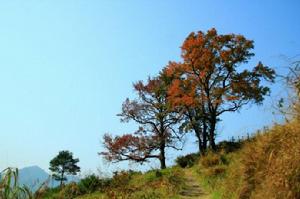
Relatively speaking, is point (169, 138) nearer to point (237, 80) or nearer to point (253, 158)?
point (237, 80)

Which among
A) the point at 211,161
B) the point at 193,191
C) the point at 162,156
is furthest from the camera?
the point at 162,156

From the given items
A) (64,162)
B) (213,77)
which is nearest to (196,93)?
(213,77)

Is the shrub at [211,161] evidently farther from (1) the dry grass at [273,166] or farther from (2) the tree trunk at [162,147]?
(2) the tree trunk at [162,147]

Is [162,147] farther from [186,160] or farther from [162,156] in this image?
[186,160]

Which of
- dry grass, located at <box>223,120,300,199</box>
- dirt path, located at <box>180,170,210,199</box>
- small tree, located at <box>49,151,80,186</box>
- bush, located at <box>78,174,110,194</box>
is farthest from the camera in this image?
small tree, located at <box>49,151,80,186</box>

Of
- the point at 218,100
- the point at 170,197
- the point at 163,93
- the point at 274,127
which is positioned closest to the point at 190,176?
the point at 170,197

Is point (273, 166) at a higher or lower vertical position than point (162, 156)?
lower

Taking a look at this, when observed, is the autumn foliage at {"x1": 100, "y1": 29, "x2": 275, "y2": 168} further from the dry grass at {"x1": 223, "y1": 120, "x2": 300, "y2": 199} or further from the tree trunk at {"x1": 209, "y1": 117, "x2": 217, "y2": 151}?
the dry grass at {"x1": 223, "y1": 120, "x2": 300, "y2": 199}

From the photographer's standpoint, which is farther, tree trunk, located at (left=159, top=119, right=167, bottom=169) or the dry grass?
tree trunk, located at (left=159, top=119, right=167, bottom=169)

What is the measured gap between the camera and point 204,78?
33062 millimetres

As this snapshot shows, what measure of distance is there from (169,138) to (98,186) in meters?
15.6

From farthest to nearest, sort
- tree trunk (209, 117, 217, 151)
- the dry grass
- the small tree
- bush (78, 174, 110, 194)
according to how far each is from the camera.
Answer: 1. the small tree
2. tree trunk (209, 117, 217, 151)
3. bush (78, 174, 110, 194)
4. the dry grass

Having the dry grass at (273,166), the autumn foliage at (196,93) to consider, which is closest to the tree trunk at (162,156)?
the autumn foliage at (196,93)

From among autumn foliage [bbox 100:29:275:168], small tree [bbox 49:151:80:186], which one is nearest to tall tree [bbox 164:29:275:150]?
autumn foliage [bbox 100:29:275:168]
